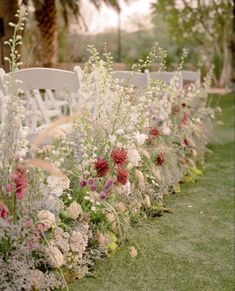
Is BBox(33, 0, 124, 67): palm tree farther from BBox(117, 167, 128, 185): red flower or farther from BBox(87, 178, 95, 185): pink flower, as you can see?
BBox(87, 178, 95, 185): pink flower

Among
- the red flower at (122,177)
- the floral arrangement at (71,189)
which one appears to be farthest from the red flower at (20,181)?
the red flower at (122,177)

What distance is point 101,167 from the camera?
13.5ft

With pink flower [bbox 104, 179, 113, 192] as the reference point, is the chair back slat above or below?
above

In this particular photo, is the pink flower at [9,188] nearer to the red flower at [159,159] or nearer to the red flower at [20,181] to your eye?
the red flower at [20,181]

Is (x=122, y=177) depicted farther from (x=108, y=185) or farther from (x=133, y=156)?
(x=133, y=156)

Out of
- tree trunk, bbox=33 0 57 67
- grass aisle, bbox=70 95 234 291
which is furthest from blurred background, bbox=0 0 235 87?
grass aisle, bbox=70 95 234 291

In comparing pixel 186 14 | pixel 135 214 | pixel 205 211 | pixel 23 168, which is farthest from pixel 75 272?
pixel 186 14

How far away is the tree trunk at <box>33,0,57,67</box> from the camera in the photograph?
58.0ft

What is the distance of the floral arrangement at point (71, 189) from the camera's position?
3.44 m

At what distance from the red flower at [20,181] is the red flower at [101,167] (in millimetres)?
818

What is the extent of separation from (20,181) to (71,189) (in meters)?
0.73

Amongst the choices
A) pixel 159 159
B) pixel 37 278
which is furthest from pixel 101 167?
pixel 159 159

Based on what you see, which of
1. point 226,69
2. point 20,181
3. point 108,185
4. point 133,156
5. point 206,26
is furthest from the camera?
point 206,26

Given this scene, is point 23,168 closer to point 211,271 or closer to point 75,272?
point 75,272
